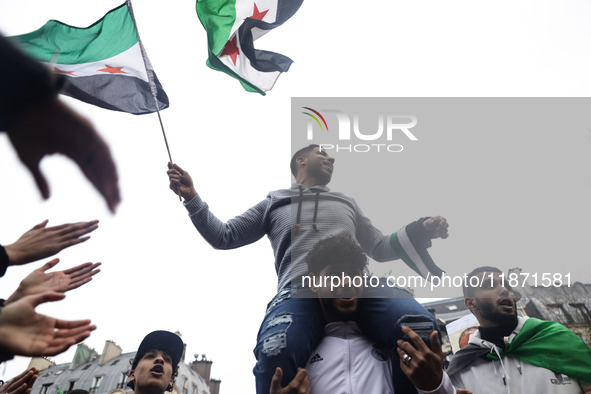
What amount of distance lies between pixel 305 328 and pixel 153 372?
2.33 m

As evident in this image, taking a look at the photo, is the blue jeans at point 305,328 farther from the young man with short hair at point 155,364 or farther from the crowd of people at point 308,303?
the young man with short hair at point 155,364

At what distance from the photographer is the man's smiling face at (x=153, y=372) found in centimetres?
419

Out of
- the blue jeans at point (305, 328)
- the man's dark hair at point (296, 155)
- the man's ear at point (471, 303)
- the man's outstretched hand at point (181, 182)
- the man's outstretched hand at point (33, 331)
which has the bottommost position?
the man's outstretched hand at point (33, 331)

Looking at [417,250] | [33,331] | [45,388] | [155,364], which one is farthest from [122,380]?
[33,331]

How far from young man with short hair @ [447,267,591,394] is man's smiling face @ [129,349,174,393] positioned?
269 centimetres

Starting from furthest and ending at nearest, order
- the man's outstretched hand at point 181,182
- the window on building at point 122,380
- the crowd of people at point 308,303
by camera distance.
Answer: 1. the window on building at point 122,380
2. the man's outstretched hand at point 181,182
3. the crowd of people at point 308,303

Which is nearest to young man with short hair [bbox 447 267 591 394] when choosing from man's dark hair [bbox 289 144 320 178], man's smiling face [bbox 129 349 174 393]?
man's dark hair [bbox 289 144 320 178]

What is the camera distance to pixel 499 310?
3971mm

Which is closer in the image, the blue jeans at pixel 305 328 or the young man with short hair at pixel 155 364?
the blue jeans at pixel 305 328

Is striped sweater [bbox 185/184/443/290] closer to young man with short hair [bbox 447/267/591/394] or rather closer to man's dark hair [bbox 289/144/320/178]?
man's dark hair [bbox 289/144/320/178]

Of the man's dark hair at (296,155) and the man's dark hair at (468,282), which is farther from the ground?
the man's dark hair at (296,155)

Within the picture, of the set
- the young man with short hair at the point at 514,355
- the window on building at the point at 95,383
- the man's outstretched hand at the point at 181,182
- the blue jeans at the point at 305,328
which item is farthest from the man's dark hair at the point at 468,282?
the window on building at the point at 95,383

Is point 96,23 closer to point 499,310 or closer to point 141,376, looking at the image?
point 141,376

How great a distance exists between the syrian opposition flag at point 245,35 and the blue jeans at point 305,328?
3.02 metres
